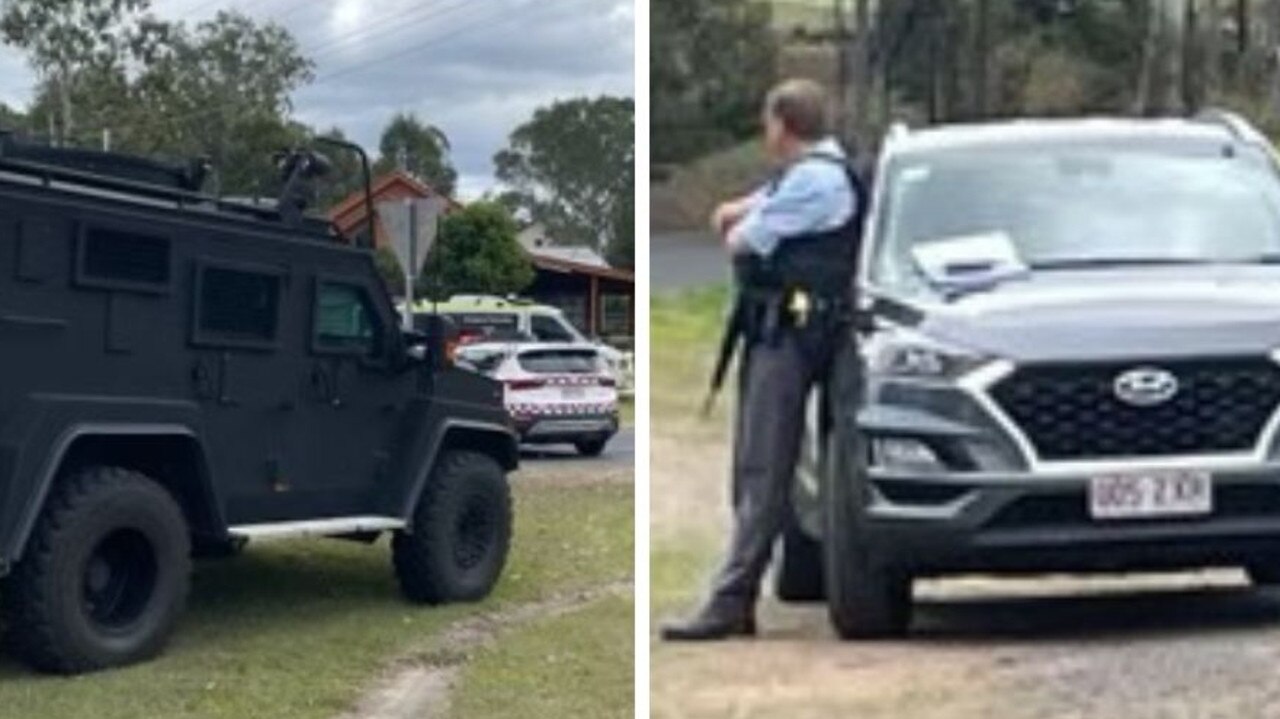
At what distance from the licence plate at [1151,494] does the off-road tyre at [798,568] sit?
670mm

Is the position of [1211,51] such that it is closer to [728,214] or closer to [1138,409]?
[1138,409]

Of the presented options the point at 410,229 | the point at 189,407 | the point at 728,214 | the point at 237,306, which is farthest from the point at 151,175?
the point at 728,214

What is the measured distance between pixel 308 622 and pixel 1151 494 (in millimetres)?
3483

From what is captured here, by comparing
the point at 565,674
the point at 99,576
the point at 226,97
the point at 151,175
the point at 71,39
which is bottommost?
the point at 565,674

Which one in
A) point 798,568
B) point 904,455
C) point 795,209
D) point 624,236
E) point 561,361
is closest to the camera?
point 904,455

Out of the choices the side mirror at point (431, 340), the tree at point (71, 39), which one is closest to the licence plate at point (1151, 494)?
the side mirror at point (431, 340)

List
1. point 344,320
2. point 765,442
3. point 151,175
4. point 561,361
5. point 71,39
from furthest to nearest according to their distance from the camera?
point 344,320 < point 71,39 < point 151,175 < point 561,361 < point 765,442

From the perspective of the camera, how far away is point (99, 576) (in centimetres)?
765

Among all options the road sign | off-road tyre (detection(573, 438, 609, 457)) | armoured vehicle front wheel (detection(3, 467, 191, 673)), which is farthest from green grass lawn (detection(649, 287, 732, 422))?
armoured vehicle front wheel (detection(3, 467, 191, 673))

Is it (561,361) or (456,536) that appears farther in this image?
(456,536)

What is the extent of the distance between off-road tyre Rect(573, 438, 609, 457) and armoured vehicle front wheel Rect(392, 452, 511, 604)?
65 cm

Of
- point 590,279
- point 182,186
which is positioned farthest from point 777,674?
point 182,186

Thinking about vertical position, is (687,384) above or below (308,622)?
above

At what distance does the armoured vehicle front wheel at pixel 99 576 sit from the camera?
7.32 metres
